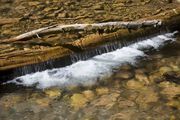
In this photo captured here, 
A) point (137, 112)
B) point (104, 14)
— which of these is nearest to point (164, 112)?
point (137, 112)

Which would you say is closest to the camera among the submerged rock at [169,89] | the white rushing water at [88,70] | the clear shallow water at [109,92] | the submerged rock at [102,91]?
the clear shallow water at [109,92]

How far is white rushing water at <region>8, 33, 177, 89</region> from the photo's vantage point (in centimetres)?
461

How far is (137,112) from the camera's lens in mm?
4016

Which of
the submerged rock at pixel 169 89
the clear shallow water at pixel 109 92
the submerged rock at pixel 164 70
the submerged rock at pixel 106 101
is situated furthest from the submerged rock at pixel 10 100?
the submerged rock at pixel 164 70

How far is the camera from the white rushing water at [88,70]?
4.61 meters

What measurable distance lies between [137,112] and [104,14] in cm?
253

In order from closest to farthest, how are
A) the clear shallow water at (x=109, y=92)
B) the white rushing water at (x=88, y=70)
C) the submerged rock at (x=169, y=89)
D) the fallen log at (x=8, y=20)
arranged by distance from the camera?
the clear shallow water at (x=109, y=92) → the submerged rock at (x=169, y=89) → the white rushing water at (x=88, y=70) → the fallen log at (x=8, y=20)

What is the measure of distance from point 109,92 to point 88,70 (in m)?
0.60

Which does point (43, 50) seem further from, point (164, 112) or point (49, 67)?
point (164, 112)

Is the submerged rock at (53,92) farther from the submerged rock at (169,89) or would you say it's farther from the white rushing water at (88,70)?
the submerged rock at (169,89)

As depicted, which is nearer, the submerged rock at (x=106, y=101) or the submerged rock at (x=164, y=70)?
the submerged rock at (x=106, y=101)

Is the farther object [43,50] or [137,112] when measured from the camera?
[43,50]

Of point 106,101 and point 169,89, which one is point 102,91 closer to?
point 106,101

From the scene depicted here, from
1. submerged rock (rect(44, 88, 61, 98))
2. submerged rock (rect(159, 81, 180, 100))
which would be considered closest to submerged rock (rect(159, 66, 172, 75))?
submerged rock (rect(159, 81, 180, 100))
